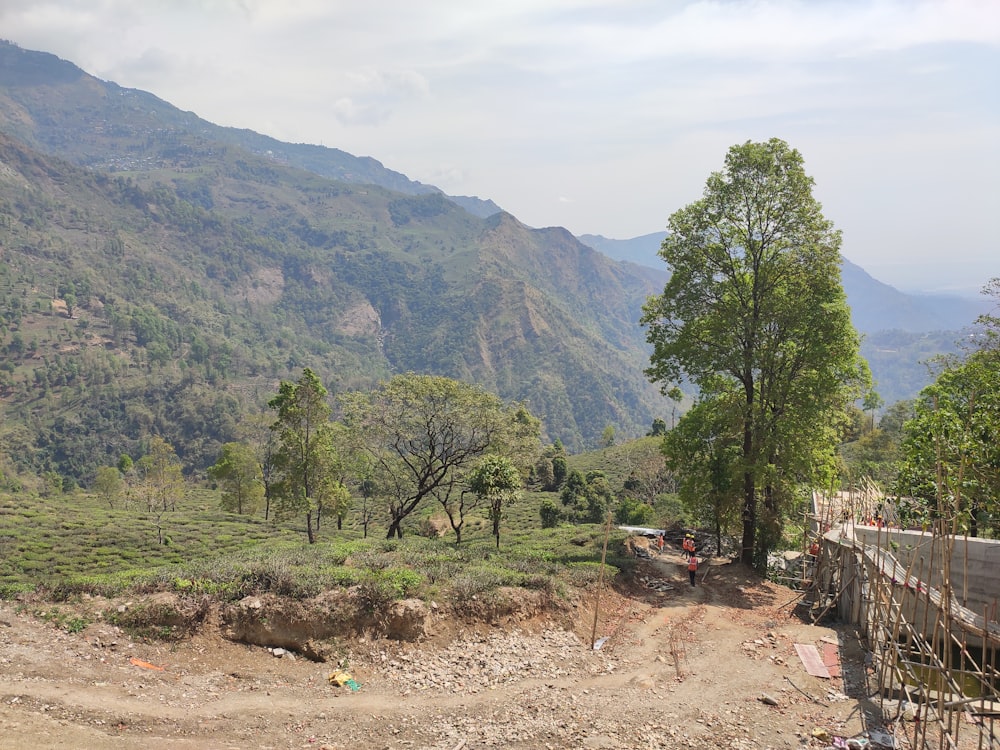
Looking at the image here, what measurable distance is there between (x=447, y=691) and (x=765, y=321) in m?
14.0

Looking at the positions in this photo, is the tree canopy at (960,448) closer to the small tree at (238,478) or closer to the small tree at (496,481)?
the small tree at (496,481)

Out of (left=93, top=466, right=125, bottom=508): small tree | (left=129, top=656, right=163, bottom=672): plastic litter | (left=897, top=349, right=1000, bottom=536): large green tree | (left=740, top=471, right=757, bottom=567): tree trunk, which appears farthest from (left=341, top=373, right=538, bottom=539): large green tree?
(left=93, top=466, right=125, bottom=508): small tree

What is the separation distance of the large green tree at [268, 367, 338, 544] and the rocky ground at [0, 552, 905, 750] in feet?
57.7

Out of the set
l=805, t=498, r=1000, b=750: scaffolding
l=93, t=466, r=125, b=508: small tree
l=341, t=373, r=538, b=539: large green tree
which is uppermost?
l=341, t=373, r=538, b=539: large green tree

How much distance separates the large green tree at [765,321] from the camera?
17656 millimetres

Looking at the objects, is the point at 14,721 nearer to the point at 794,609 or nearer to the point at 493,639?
the point at 493,639

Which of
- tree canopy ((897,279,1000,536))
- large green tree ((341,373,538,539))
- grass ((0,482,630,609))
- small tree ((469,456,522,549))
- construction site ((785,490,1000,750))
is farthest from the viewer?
large green tree ((341,373,538,539))

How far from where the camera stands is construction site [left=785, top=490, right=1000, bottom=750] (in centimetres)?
895

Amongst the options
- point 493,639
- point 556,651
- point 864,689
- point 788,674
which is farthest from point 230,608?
point 864,689

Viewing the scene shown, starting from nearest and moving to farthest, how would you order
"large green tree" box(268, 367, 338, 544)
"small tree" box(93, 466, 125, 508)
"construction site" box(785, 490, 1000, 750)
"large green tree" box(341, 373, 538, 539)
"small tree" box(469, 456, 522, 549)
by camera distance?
"construction site" box(785, 490, 1000, 750) → "small tree" box(469, 456, 522, 549) → "large green tree" box(341, 373, 538, 539) → "large green tree" box(268, 367, 338, 544) → "small tree" box(93, 466, 125, 508)

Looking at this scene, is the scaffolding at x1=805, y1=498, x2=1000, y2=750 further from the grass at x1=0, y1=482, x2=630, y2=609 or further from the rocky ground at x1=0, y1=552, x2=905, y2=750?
the grass at x1=0, y1=482, x2=630, y2=609

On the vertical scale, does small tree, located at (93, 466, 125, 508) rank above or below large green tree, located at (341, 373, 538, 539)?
below

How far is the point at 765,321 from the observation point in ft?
60.2

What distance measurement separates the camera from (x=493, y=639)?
502 inches
